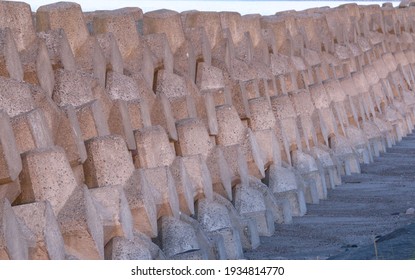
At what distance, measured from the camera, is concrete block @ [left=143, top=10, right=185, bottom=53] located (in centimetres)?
919

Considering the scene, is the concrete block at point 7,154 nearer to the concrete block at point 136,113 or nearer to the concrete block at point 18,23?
the concrete block at point 18,23

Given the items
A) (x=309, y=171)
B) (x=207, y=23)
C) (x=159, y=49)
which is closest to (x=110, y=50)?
(x=159, y=49)

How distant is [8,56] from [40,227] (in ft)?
3.62

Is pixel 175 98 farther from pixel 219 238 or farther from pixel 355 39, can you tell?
pixel 355 39

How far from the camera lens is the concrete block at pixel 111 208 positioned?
6855 millimetres

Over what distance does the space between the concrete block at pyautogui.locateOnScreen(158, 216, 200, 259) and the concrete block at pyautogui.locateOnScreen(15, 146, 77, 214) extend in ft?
3.77

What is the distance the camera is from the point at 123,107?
25.2 feet

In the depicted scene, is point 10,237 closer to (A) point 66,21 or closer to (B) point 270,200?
(A) point 66,21

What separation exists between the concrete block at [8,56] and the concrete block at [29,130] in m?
0.36

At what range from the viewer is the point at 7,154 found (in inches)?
232

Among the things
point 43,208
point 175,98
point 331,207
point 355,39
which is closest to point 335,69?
point 355,39

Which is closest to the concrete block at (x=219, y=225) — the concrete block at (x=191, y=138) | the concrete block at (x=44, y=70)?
the concrete block at (x=191, y=138)

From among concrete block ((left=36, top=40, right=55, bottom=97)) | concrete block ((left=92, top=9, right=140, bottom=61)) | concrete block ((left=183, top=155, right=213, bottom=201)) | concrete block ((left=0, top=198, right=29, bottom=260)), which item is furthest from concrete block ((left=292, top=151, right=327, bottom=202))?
concrete block ((left=0, top=198, right=29, bottom=260))
